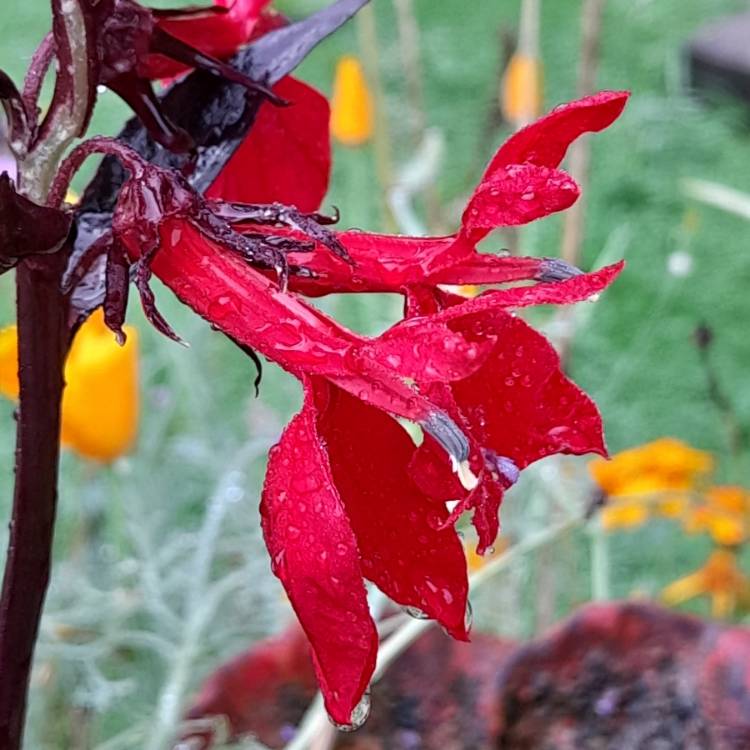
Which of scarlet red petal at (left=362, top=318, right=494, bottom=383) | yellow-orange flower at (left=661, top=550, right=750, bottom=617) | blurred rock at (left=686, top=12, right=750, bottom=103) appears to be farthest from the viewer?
blurred rock at (left=686, top=12, right=750, bottom=103)

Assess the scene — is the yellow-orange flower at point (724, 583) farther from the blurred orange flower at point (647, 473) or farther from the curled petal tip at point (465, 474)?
the curled petal tip at point (465, 474)

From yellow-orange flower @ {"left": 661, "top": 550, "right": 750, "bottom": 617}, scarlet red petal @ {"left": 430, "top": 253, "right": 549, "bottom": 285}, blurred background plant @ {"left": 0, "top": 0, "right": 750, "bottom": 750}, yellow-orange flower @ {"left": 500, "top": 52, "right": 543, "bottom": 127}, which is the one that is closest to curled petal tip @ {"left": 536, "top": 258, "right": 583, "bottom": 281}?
scarlet red petal @ {"left": 430, "top": 253, "right": 549, "bottom": 285}

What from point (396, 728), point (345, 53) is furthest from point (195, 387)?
point (345, 53)

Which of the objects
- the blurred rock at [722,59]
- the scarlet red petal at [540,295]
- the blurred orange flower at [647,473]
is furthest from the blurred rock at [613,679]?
the blurred rock at [722,59]

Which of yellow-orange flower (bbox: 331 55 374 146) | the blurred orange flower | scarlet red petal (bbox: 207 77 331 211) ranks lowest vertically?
the blurred orange flower

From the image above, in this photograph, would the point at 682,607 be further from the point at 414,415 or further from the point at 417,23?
the point at 417,23

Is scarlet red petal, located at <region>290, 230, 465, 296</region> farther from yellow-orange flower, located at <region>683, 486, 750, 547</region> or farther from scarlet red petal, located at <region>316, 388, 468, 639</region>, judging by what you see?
yellow-orange flower, located at <region>683, 486, 750, 547</region>

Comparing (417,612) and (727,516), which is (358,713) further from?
(727,516)

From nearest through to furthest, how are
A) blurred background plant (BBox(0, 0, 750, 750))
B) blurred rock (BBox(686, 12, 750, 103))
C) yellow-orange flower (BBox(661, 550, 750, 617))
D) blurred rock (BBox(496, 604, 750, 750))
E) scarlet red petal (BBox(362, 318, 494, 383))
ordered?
scarlet red petal (BBox(362, 318, 494, 383))
blurred rock (BBox(496, 604, 750, 750))
blurred background plant (BBox(0, 0, 750, 750))
yellow-orange flower (BBox(661, 550, 750, 617))
blurred rock (BBox(686, 12, 750, 103))
